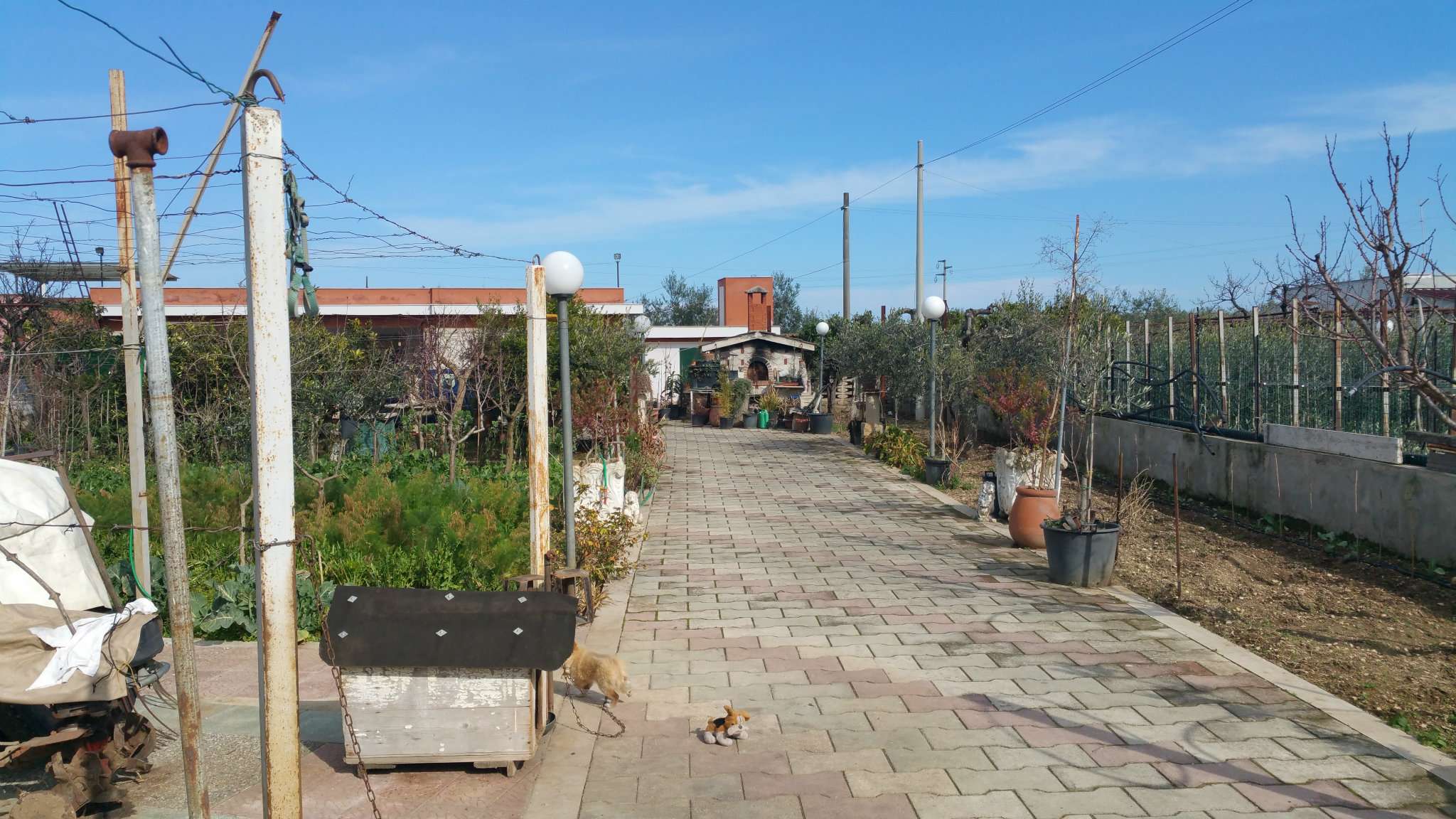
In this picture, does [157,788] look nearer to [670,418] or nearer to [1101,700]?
[1101,700]

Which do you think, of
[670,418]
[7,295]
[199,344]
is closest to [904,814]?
[199,344]

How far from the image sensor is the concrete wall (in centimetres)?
868

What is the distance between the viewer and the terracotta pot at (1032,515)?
976 centimetres

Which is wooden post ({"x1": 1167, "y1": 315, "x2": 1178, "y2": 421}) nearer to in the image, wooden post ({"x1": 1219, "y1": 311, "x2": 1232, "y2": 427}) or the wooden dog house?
wooden post ({"x1": 1219, "y1": 311, "x2": 1232, "y2": 427})

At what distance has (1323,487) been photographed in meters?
10.3

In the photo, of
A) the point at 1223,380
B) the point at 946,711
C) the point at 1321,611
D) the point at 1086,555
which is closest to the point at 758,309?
the point at 1223,380

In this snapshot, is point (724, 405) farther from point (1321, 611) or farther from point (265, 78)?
point (265, 78)

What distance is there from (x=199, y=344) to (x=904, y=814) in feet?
42.8

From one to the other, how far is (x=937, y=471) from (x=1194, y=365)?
153 inches

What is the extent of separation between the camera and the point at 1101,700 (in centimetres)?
537

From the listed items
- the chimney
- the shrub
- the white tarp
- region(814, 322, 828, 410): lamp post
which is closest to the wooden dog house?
the white tarp

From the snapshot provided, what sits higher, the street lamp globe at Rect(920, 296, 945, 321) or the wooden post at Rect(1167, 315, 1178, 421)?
the street lamp globe at Rect(920, 296, 945, 321)

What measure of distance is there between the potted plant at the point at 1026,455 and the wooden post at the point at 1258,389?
2.42m

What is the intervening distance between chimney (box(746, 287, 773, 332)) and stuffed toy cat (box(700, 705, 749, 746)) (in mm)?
38100
